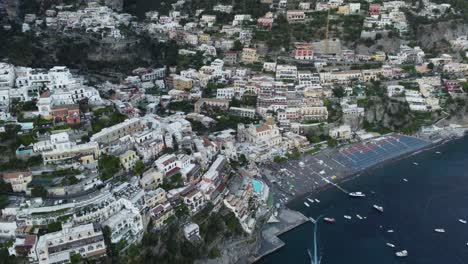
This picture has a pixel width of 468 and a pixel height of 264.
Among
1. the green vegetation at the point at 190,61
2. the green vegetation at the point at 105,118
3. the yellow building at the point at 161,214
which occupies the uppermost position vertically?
the green vegetation at the point at 190,61

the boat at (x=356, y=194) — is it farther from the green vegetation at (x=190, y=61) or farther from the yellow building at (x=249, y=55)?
the green vegetation at (x=190, y=61)

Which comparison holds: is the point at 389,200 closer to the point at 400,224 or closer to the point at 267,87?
the point at 400,224

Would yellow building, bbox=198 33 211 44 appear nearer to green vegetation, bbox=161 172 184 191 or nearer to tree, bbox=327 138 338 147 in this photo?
tree, bbox=327 138 338 147

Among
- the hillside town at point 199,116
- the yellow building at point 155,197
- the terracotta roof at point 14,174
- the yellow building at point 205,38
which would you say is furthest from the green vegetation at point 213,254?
the yellow building at point 205,38

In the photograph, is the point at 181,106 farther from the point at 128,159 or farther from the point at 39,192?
the point at 39,192

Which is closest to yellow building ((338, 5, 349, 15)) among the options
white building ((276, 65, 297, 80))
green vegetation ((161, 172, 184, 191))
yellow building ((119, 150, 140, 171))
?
white building ((276, 65, 297, 80))
